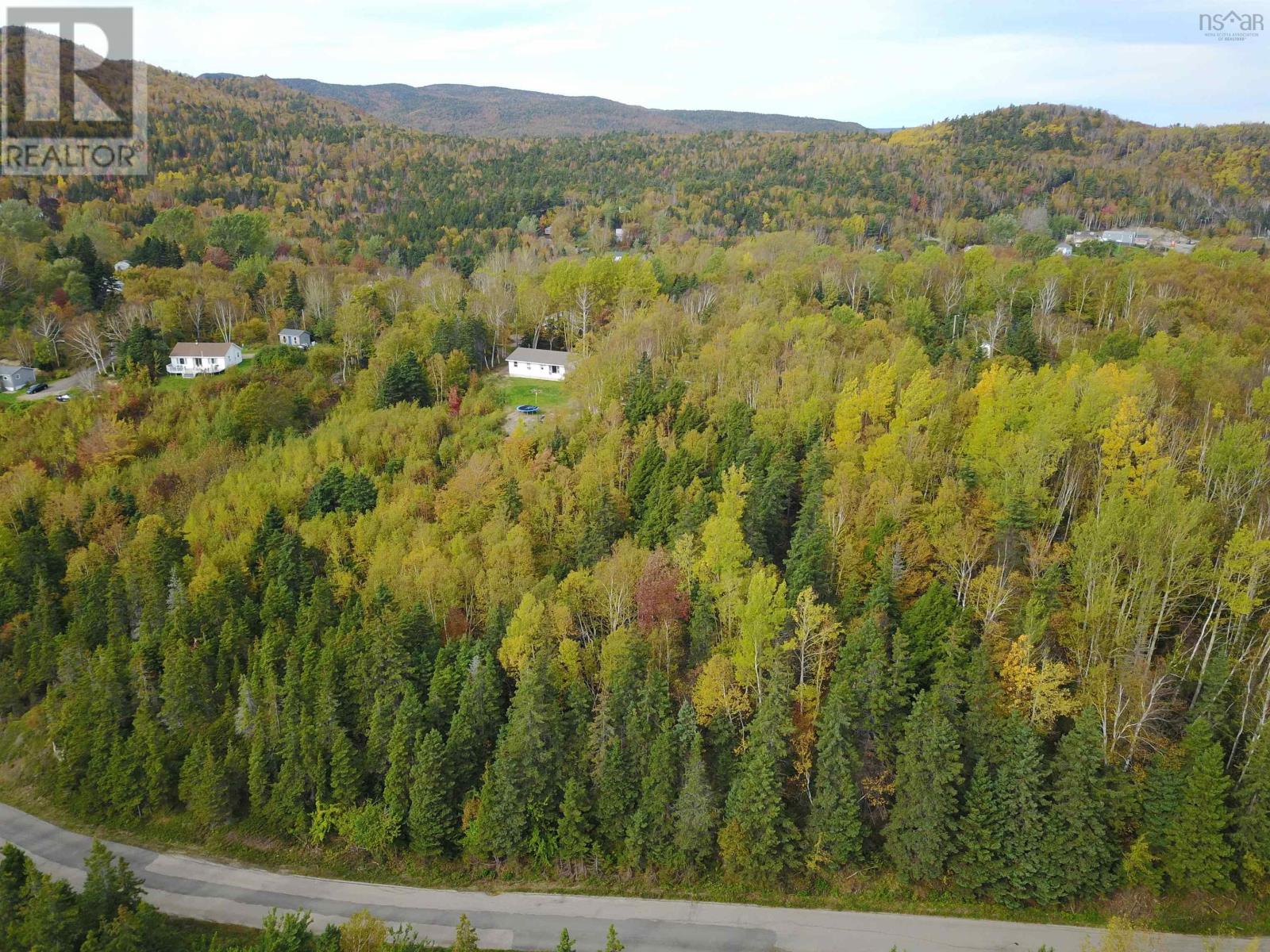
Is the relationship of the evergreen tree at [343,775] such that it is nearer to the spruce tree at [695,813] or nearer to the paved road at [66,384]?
the spruce tree at [695,813]

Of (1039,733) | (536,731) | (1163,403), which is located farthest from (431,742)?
(1163,403)

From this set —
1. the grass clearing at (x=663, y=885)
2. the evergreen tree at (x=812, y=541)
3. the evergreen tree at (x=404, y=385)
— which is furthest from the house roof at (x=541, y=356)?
the grass clearing at (x=663, y=885)

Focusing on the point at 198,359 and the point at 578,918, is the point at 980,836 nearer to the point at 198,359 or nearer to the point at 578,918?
the point at 578,918

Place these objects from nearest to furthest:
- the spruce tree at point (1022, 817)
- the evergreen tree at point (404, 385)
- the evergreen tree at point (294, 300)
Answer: the spruce tree at point (1022, 817) < the evergreen tree at point (404, 385) < the evergreen tree at point (294, 300)

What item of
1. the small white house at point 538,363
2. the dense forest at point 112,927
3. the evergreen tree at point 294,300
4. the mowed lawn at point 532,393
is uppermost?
the evergreen tree at point 294,300

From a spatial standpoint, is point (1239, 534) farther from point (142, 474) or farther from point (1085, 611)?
point (142, 474)

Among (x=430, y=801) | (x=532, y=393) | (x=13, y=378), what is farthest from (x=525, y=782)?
(x=13, y=378)
